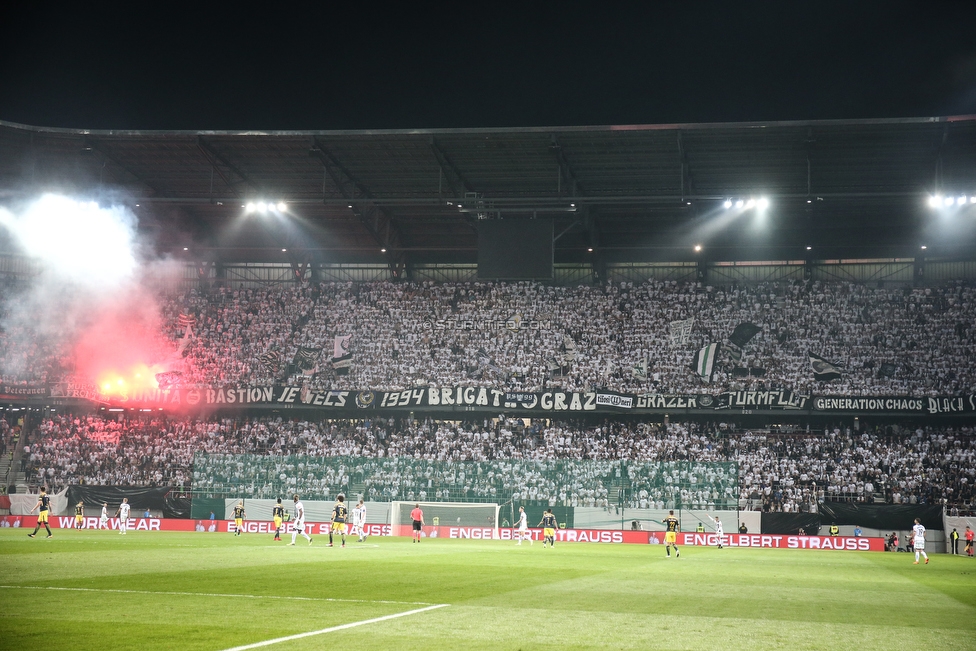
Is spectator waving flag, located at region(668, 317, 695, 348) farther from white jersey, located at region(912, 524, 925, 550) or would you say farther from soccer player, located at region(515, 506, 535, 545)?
white jersey, located at region(912, 524, 925, 550)

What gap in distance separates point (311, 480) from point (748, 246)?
1239 inches

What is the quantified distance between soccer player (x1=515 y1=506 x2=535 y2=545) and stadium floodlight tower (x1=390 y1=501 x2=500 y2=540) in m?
1.37

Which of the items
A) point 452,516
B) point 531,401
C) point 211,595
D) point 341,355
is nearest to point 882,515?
point 531,401

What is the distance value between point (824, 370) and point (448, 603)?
41.6 metres

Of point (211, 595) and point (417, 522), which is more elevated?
point (211, 595)

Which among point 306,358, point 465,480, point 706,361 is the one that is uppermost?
point 706,361

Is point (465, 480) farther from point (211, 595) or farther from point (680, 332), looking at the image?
point (211, 595)

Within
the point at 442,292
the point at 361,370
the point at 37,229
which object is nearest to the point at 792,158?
the point at 442,292

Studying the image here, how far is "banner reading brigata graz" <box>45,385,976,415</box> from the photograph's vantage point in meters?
48.9

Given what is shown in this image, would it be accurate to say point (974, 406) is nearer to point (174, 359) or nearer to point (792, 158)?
point (792, 158)

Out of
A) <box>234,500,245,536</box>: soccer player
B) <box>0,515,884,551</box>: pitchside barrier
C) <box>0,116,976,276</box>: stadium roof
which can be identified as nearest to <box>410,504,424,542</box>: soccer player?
<box>0,515,884,551</box>: pitchside barrier

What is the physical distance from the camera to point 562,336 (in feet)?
182

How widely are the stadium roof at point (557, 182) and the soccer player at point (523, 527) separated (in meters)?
15.1

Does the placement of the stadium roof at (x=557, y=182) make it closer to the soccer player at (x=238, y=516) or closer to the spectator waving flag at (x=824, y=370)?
the spectator waving flag at (x=824, y=370)
